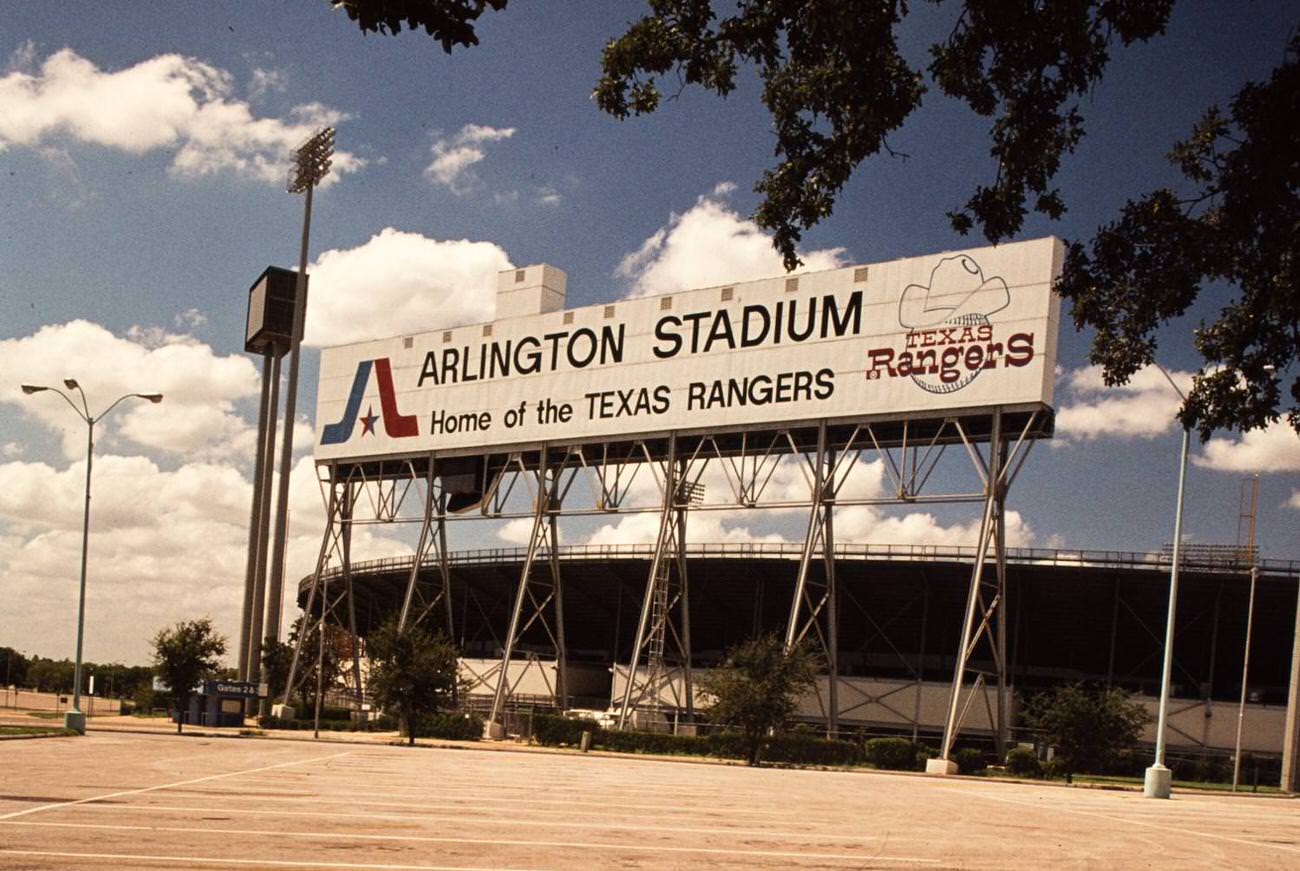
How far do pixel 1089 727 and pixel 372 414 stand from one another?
39.5 m

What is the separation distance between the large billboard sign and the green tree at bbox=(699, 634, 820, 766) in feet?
33.6

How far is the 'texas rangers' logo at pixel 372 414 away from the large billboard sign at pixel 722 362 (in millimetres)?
93

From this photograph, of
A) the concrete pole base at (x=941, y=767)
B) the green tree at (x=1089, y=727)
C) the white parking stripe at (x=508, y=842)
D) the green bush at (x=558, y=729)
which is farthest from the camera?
Result: the green bush at (x=558, y=729)

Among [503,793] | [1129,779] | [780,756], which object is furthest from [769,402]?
[503,793]

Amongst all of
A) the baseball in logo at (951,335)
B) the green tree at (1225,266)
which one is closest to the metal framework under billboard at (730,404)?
the baseball in logo at (951,335)

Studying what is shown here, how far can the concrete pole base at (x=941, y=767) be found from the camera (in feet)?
155

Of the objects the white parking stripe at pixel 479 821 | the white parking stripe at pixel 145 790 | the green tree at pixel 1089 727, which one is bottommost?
the green tree at pixel 1089 727

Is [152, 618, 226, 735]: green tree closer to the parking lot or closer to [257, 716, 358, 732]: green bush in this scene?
[257, 716, 358, 732]: green bush

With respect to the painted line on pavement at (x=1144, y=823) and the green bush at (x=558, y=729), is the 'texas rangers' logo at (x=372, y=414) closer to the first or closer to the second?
the green bush at (x=558, y=729)

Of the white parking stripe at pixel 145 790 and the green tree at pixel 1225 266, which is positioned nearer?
the green tree at pixel 1225 266

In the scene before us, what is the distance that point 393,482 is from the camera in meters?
71.0

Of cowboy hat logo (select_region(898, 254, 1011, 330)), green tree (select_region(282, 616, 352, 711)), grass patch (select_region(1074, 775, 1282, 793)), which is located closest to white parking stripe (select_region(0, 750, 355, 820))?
cowboy hat logo (select_region(898, 254, 1011, 330))

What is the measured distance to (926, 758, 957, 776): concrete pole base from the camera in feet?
155

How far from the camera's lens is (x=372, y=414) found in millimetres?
70312
